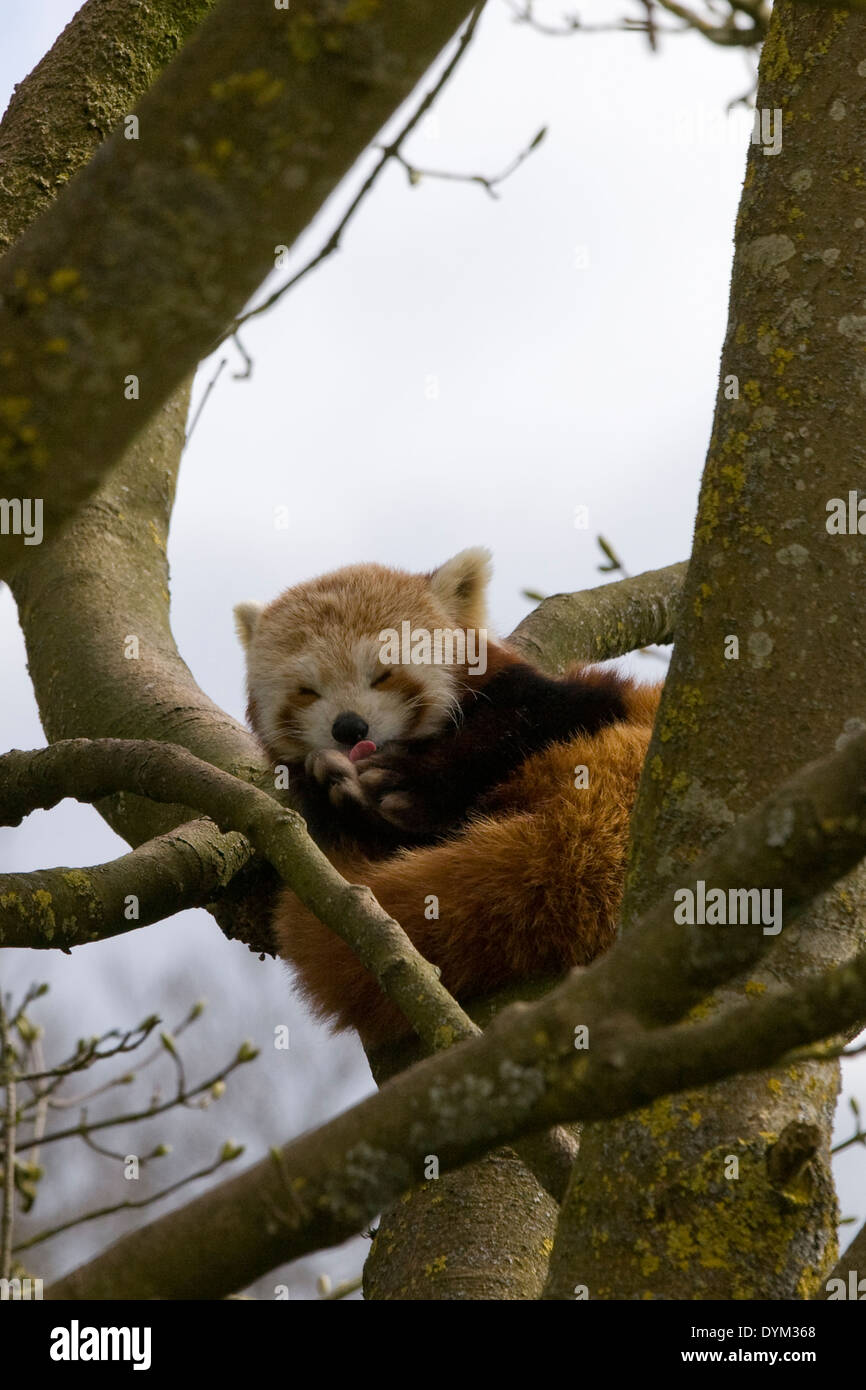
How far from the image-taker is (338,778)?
155 inches

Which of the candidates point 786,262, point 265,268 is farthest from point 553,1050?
point 786,262

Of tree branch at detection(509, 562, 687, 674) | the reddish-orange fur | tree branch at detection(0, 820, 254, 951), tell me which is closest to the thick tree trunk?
the reddish-orange fur

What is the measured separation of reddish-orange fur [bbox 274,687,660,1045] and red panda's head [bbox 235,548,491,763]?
720 mm

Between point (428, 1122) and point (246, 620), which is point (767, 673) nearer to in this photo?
point (428, 1122)

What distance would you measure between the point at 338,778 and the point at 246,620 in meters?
1.39

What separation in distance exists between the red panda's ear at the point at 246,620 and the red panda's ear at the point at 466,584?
27.5 inches

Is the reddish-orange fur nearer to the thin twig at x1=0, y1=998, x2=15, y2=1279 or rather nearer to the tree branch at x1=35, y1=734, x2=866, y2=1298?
the thin twig at x1=0, y1=998, x2=15, y2=1279

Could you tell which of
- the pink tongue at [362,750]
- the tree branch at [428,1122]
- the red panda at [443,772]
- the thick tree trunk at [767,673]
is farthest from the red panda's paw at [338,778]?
the tree branch at [428,1122]

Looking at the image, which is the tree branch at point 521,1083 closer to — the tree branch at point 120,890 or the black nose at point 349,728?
the tree branch at point 120,890

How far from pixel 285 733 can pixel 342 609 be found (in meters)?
0.53

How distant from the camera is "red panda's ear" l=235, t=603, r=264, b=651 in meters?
5.09

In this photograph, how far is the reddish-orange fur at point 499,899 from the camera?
3221mm
